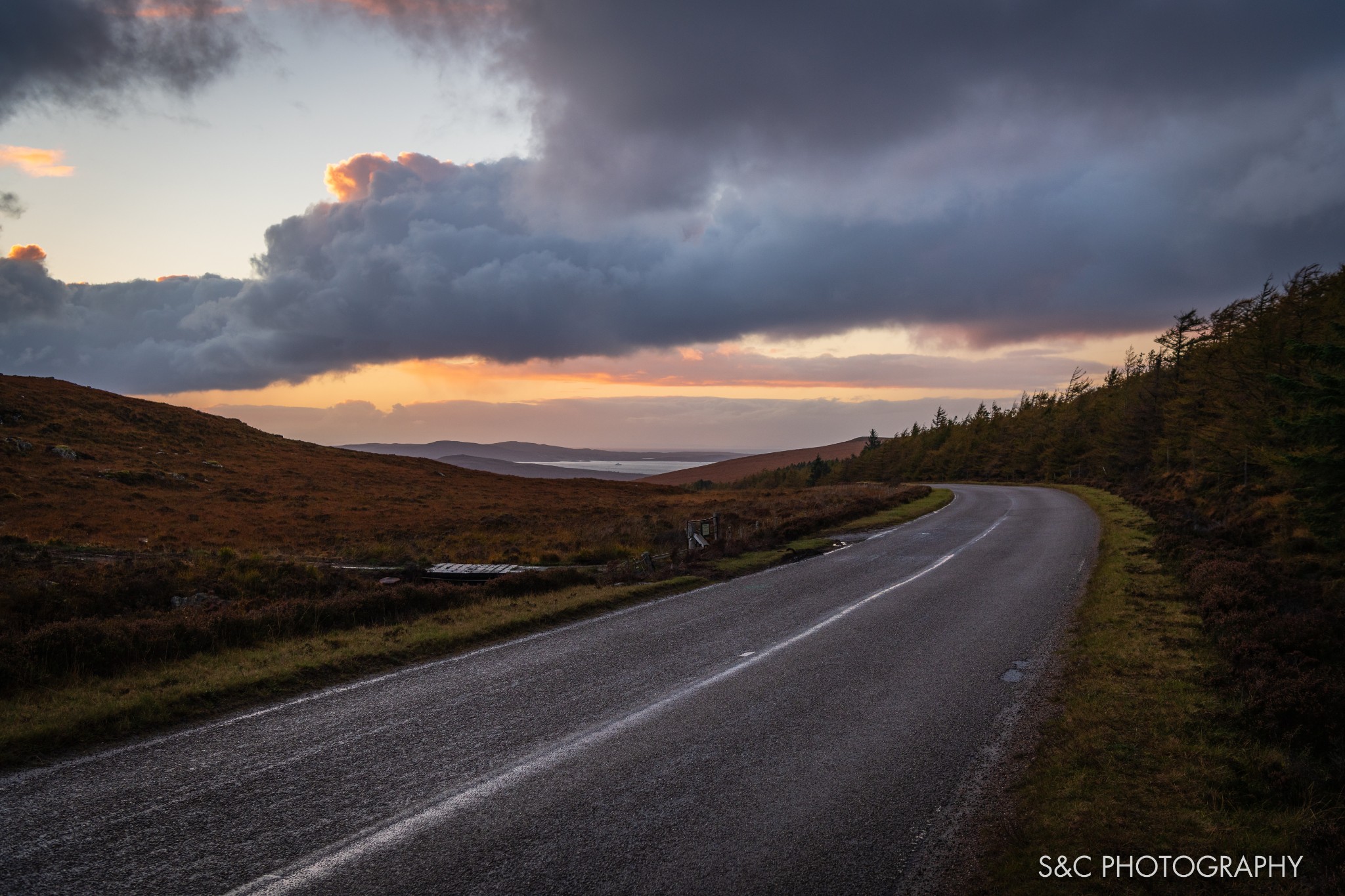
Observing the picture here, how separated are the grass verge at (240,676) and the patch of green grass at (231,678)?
0.01 m

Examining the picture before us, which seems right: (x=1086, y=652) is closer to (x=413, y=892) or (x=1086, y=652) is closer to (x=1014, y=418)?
(x=413, y=892)

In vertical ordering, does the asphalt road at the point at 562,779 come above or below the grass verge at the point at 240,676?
above

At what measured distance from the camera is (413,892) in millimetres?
3844

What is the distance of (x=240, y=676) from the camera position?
786cm

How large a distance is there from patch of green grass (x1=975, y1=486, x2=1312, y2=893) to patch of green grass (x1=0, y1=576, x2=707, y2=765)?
23.8ft

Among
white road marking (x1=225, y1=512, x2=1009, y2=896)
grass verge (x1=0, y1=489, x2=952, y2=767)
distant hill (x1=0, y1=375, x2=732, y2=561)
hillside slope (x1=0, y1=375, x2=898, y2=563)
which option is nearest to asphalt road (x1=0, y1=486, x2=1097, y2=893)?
white road marking (x1=225, y1=512, x2=1009, y2=896)

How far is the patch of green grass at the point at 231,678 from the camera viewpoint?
247 inches

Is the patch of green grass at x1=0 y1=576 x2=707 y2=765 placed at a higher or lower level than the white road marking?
lower

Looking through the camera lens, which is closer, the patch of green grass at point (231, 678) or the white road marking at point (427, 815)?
the white road marking at point (427, 815)

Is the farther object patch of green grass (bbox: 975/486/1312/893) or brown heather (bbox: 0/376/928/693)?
brown heather (bbox: 0/376/928/693)

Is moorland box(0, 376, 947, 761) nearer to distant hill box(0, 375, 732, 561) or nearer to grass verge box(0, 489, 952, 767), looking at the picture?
grass verge box(0, 489, 952, 767)

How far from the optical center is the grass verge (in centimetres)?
629

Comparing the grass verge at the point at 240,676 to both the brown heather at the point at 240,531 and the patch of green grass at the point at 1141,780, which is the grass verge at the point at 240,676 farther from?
the patch of green grass at the point at 1141,780

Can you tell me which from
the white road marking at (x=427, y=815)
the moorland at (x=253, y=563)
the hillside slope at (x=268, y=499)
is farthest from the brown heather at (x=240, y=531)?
the white road marking at (x=427, y=815)
